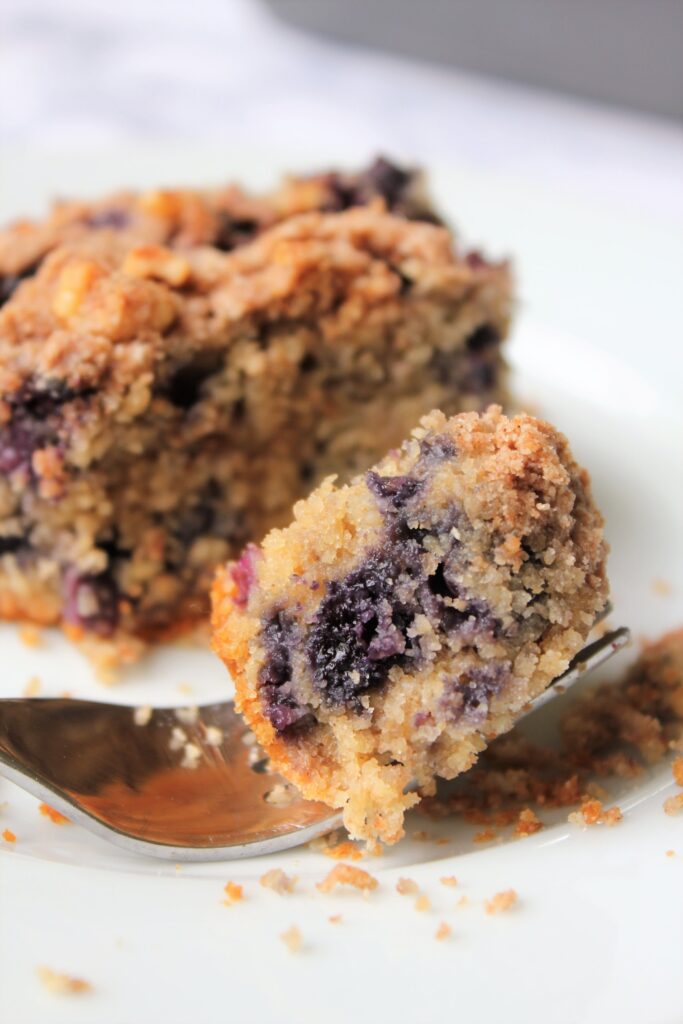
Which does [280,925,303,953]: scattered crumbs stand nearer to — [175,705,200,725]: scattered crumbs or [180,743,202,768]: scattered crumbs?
[180,743,202,768]: scattered crumbs

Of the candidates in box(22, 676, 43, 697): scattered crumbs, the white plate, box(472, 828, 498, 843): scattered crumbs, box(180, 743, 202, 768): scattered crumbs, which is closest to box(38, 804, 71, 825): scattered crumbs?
the white plate

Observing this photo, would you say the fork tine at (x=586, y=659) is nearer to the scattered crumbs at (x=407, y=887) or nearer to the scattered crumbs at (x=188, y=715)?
the scattered crumbs at (x=407, y=887)

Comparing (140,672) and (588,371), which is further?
(588,371)

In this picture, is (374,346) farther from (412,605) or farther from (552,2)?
(552,2)

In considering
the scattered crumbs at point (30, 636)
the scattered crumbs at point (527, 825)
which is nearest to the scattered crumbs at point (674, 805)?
the scattered crumbs at point (527, 825)

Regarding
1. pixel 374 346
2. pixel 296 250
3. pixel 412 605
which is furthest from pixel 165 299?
pixel 412 605

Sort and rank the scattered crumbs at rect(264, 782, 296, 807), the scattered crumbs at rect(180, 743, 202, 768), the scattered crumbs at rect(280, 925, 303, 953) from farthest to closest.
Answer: the scattered crumbs at rect(180, 743, 202, 768)
the scattered crumbs at rect(264, 782, 296, 807)
the scattered crumbs at rect(280, 925, 303, 953)

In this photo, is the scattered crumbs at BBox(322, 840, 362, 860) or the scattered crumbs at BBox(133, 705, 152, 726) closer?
the scattered crumbs at BBox(322, 840, 362, 860)
